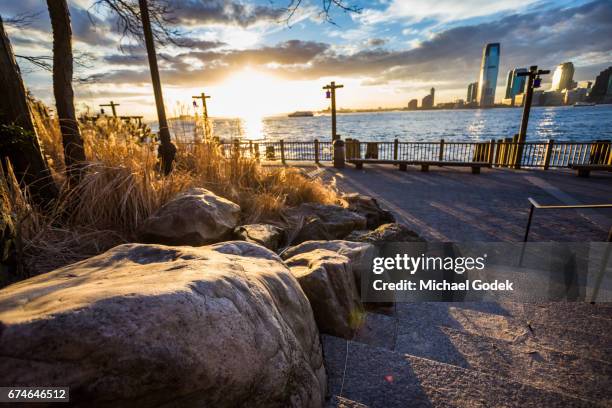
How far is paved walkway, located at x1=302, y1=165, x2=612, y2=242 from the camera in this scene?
537 cm

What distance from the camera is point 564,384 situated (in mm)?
2008

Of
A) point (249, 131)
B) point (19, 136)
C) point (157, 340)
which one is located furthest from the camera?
point (249, 131)

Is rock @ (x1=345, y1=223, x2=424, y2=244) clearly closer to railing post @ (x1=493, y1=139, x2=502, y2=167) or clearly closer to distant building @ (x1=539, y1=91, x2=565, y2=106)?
railing post @ (x1=493, y1=139, x2=502, y2=167)

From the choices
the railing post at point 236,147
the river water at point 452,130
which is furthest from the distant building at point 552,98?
the railing post at point 236,147

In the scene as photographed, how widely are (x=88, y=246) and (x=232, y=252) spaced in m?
1.65

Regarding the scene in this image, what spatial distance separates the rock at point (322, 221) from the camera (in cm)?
425

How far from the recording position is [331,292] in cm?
235

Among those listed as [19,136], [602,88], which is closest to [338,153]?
[19,136]

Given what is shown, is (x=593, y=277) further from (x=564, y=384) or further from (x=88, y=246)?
(x=88, y=246)

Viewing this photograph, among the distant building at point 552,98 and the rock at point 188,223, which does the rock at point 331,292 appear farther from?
the distant building at point 552,98

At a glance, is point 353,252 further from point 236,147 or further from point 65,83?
point 65,83

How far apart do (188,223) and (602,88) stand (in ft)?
576

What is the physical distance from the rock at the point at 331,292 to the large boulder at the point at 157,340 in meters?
0.80

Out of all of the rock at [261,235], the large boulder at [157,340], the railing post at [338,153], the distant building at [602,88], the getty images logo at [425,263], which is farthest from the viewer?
the distant building at [602,88]
